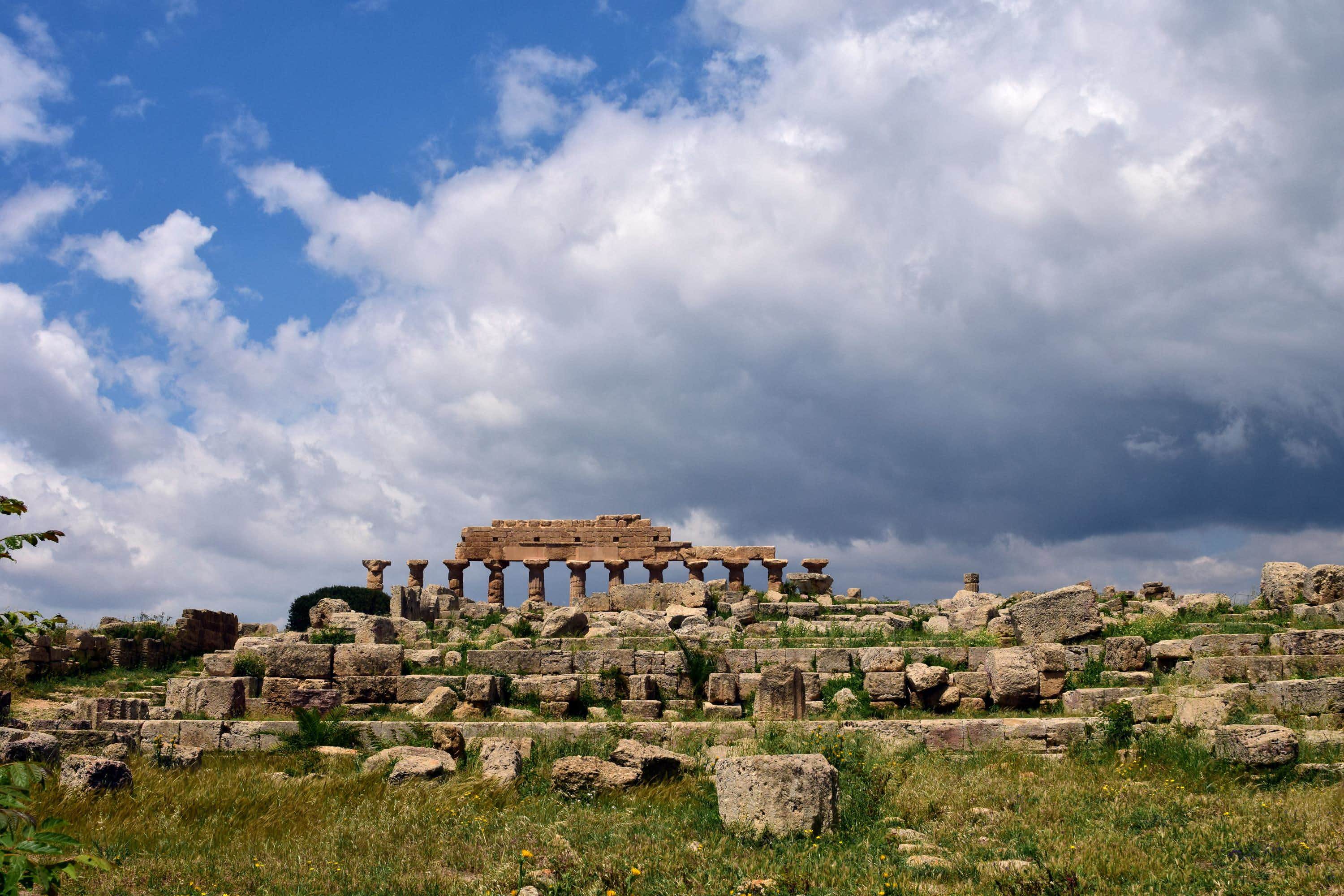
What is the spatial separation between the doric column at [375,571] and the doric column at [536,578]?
17.5 ft

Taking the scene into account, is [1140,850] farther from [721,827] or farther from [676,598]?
[676,598]

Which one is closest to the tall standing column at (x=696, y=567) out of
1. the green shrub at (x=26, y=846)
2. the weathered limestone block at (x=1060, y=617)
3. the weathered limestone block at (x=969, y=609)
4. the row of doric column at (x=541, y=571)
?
the row of doric column at (x=541, y=571)

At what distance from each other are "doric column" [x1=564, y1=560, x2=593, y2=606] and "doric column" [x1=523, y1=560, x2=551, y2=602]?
0.95m

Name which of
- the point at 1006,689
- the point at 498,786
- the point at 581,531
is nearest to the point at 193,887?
the point at 498,786

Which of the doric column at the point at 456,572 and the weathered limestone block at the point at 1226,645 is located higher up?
the doric column at the point at 456,572

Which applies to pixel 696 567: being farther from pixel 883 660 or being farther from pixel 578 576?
pixel 883 660

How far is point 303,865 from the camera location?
8500 millimetres

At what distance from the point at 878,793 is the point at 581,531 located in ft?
93.3

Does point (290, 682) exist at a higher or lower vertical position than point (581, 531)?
lower

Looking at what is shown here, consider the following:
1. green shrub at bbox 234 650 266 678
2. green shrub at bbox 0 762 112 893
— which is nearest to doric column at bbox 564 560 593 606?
green shrub at bbox 234 650 266 678

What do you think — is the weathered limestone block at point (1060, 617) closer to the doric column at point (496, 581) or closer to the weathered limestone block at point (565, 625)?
the weathered limestone block at point (565, 625)

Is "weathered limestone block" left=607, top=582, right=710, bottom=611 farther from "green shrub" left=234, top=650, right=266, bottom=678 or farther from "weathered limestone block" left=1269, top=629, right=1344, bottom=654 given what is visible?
"weathered limestone block" left=1269, top=629, right=1344, bottom=654

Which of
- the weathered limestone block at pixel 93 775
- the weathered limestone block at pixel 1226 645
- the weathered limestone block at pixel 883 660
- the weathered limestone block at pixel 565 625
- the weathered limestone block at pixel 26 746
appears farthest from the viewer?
the weathered limestone block at pixel 565 625

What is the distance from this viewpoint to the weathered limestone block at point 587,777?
10.9 m
